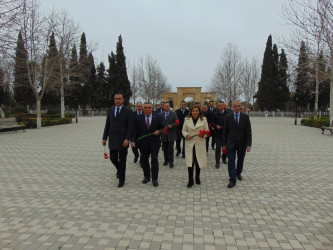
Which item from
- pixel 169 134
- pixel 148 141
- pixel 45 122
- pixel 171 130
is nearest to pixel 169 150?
pixel 169 134

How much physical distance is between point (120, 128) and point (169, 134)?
225 cm

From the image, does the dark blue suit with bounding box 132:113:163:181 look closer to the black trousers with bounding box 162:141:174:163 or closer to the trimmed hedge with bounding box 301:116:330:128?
the black trousers with bounding box 162:141:174:163

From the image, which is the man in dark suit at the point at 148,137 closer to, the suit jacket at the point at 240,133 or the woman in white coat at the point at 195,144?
the woman in white coat at the point at 195,144

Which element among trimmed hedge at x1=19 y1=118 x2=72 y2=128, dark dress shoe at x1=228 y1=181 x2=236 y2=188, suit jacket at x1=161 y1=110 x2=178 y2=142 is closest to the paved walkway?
dark dress shoe at x1=228 y1=181 x2=236 y2=188

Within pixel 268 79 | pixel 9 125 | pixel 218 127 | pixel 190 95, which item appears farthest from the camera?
pixel 190 95

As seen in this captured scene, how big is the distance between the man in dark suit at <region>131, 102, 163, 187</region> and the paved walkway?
0.37 metres

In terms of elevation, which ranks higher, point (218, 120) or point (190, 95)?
point (190, 95)

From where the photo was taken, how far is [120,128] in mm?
5121

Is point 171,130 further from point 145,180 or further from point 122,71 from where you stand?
point 122,71

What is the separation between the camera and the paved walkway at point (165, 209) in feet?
10.3

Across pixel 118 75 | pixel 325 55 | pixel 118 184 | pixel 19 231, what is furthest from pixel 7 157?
pixel 118 75

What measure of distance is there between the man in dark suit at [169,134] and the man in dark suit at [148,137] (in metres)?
1.53

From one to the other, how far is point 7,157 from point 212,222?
24.4ft

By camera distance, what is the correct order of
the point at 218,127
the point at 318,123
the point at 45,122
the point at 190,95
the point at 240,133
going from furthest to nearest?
1. the point at 190,95
2. the point at 45,122
3. the point at 318,123
4. the point at 218,127
5. the point at 240,133
